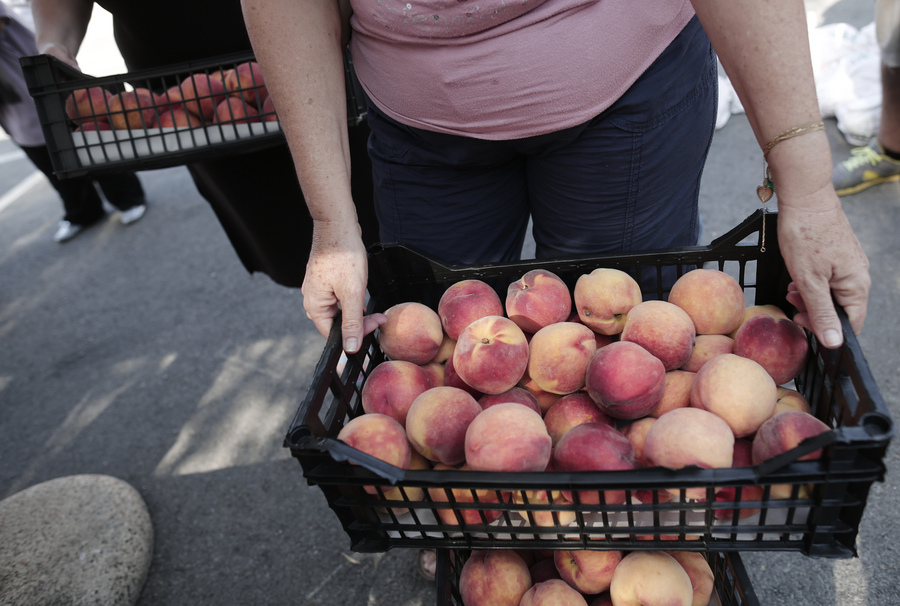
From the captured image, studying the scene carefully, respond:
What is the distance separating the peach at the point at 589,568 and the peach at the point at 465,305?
0.47 meters

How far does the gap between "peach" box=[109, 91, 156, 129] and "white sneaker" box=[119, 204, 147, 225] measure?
2.43m

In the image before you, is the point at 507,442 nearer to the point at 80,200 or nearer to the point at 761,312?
the point at 761,312

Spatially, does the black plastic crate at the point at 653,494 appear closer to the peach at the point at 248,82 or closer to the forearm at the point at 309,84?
the forearm at the point at 309,84

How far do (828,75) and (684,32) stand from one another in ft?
9.75

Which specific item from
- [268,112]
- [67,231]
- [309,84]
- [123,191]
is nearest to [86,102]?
[268,112]

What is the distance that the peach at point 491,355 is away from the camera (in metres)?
1.07

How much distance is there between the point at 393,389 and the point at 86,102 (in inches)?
53.1

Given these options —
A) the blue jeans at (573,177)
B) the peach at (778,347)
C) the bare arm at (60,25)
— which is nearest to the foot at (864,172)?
the blue jeans at (573,177)

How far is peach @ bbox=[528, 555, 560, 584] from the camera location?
3.74ft

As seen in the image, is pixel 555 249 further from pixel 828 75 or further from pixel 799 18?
pixel 828 75

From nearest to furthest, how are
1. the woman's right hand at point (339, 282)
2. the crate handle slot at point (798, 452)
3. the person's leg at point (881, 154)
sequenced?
the crate handle slot at point (798, 452) → the woman's right hand at point (339, 282) → the person's leg at point (881, 154)

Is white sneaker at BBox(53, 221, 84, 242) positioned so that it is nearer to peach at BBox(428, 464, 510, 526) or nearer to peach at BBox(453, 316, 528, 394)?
peach at BBox(453, 316, 528, 394)

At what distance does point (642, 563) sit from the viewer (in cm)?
98

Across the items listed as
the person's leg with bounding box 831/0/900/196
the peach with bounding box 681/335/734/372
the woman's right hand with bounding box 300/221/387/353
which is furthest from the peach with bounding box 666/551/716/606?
the person's leg with bounding box 831/0/900/196
